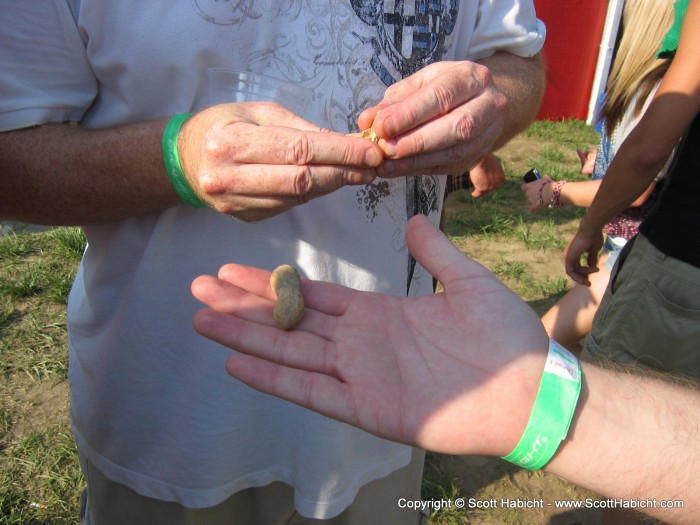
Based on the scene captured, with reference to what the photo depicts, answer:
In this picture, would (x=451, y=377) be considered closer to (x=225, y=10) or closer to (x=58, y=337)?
(x=225, y=10)

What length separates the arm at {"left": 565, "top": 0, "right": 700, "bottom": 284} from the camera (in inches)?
74.9

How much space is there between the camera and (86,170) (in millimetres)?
1323

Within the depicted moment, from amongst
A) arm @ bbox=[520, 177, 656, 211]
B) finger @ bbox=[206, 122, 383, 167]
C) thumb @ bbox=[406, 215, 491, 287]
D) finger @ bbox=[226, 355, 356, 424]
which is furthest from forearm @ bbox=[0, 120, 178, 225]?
arm @ bbox=[520, 177, 656, 211]

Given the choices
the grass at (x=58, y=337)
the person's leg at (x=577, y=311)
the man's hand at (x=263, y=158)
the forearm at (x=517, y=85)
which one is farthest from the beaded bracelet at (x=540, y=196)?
the man's hand at (x=263, y=158)

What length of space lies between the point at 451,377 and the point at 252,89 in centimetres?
85

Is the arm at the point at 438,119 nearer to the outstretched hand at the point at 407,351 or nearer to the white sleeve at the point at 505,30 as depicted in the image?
the outstretched hand at the point at 407,351

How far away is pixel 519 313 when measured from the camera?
126 centimetres

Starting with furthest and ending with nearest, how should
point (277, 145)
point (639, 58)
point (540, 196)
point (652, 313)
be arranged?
point (540, 196) → point (639, 58) → point (652, 313) → point (277, 145)

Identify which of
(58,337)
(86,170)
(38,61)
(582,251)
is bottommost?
(58,337)

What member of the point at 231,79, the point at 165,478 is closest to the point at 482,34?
the point at 231,79

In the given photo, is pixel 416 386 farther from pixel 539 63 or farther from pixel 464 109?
pixel 539 63

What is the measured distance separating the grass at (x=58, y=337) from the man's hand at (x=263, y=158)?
2.06 metres

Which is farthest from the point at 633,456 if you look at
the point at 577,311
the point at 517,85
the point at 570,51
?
the point at 570,51

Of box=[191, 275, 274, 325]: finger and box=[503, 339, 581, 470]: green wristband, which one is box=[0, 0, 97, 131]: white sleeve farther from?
box=[503, 339, 581, 470]: green wristband
